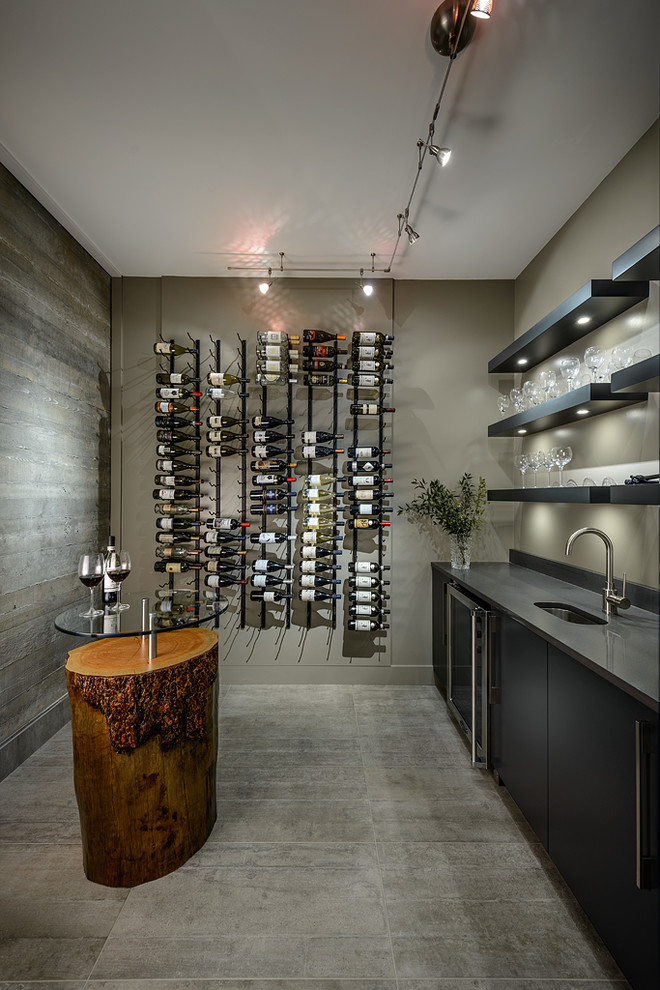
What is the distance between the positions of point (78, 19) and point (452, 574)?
3.08 meters

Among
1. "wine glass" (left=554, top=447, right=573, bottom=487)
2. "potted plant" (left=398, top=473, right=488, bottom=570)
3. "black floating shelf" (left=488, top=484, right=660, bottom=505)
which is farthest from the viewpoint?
"potted plant" (left=398, top=473, right=488, bottom=570)

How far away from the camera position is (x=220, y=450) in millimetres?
3699

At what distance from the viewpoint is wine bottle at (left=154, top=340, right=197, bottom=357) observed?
12.2ft

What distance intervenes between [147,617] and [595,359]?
223 centimetres

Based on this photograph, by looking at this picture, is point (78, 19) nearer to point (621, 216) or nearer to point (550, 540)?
point (621, 216)

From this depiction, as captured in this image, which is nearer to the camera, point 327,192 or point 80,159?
point 80,159

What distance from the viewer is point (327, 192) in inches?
110

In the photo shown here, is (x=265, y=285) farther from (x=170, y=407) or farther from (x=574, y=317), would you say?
(x=574, y=317)

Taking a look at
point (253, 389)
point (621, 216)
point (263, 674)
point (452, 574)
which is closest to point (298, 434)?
point (253, 389)

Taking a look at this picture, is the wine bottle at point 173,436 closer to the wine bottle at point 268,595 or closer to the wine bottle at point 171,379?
the wine bottle at point 171,379

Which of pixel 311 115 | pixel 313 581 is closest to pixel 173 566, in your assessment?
pixel 313 581

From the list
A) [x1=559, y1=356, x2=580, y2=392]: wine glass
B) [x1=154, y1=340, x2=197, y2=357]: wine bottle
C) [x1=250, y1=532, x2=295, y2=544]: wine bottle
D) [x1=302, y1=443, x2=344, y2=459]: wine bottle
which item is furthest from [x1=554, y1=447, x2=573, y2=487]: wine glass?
[x1=154, y1=340, x2=197, y2=357]: wine bottle

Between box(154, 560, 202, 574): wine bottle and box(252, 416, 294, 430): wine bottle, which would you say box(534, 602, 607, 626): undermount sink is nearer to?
box(252, 416, 294, 430): wine bottle

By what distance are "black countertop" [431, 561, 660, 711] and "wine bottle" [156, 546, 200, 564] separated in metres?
1.79
